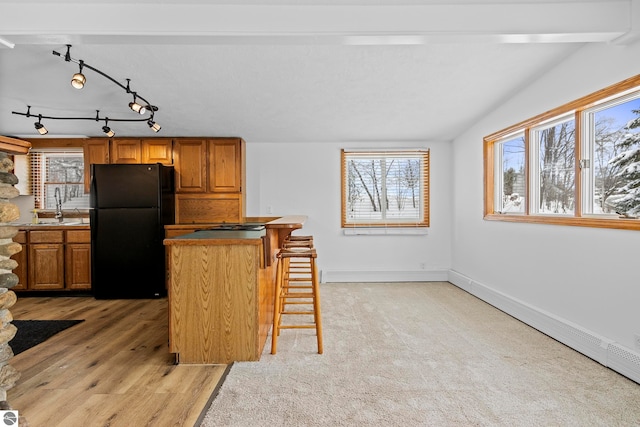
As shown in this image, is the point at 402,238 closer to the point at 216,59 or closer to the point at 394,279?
the point at 394,279

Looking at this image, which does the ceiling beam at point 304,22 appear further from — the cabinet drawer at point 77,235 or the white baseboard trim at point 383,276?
the white baseboard trim at point 383,276

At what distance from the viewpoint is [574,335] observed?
2.82 metres

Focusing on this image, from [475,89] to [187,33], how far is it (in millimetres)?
2699

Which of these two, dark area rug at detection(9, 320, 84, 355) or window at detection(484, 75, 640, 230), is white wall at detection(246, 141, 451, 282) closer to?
window at detection(484, 75, 640, 230)

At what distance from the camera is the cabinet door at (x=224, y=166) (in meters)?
4.97

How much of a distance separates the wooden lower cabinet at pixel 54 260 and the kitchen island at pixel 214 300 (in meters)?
2.91

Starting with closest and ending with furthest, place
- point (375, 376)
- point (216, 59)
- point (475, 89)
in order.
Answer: point (375, 376)
point (216, 59)
point (475, 89)

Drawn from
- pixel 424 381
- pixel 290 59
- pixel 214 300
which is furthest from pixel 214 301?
pixel 290 59

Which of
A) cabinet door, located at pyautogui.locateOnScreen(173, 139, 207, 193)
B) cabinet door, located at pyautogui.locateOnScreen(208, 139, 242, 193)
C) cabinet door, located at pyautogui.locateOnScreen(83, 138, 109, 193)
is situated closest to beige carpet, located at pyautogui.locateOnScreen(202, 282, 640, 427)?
cabinet door, located at pyautogui.locateOnScreen(208, 139, 242, 193)

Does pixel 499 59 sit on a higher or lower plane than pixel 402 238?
higher

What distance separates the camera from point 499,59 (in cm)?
293

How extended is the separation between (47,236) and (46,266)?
40 cm

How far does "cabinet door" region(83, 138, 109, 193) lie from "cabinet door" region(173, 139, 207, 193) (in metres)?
0.95

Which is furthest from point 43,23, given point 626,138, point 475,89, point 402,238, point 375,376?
point 402,238
